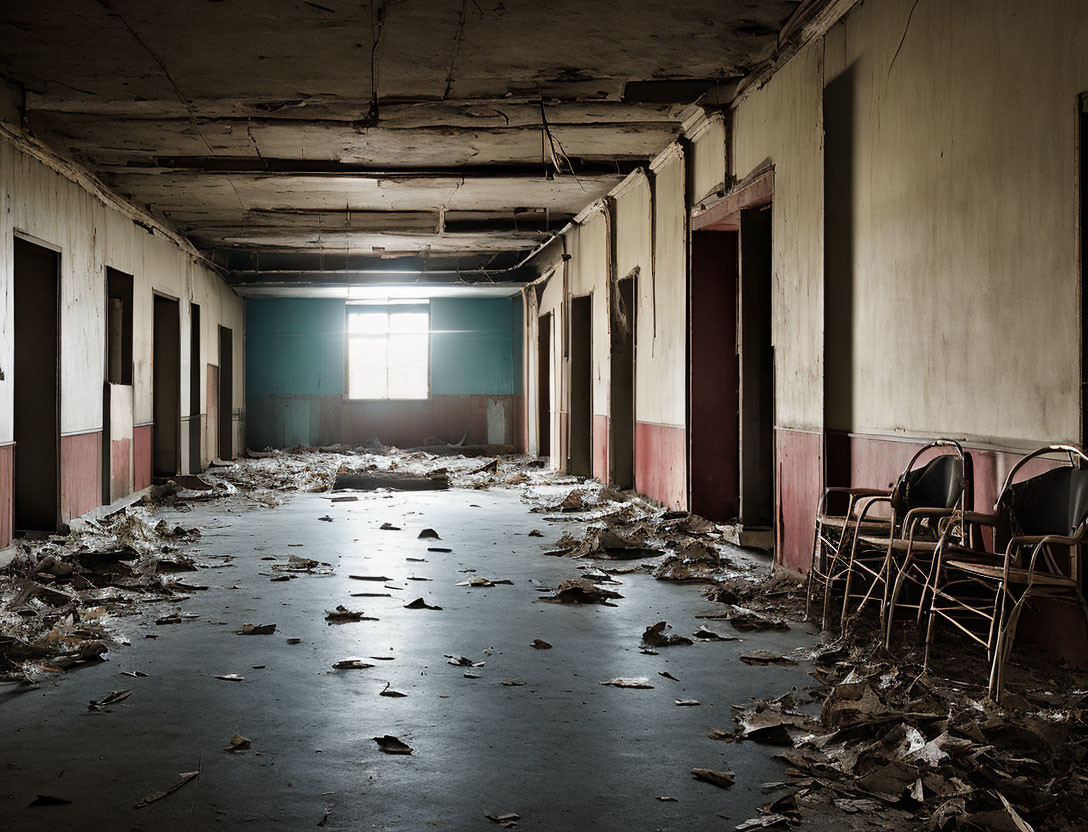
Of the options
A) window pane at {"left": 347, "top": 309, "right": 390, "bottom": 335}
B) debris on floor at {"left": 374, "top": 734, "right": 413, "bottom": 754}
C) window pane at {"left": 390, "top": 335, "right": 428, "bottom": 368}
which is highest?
window pane at {"left": 347, "top": 309, "right": 390, "bottom": 335}

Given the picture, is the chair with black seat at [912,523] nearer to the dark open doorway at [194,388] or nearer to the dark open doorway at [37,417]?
the dark open doorway at [37,417]

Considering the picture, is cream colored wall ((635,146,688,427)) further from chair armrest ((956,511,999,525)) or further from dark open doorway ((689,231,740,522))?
chair armrest ((956,511,999,525))

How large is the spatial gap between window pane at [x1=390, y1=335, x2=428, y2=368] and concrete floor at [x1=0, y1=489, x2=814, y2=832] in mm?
13937

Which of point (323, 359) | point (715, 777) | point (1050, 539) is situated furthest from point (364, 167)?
point (323, 359)

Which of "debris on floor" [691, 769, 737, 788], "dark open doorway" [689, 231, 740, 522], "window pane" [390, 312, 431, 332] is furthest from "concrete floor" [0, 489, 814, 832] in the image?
"window pane" [390, 312, 431, 332]

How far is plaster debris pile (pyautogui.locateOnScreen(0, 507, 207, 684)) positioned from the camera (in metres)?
4.18

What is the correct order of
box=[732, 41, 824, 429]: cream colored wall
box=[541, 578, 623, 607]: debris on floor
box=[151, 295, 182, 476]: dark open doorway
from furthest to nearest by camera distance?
box=[151, 295, 182, 476]: dark open doorway < box=[732, 41, 824, 429]: cream colored wall < box=[541, 578, 623, 607]: debris on floor

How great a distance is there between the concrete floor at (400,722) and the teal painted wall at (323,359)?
13.9m

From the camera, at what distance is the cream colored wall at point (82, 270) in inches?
276

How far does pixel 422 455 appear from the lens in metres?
17.5

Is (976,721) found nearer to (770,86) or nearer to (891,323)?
(891,323)

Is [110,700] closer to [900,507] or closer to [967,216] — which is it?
[900,507]

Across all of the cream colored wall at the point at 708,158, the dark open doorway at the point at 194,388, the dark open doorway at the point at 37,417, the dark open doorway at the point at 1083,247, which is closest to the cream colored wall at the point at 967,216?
the dark open doorway at the point at 1083,247

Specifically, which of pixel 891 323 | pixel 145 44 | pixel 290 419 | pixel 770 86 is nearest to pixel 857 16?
pixel 770 86
